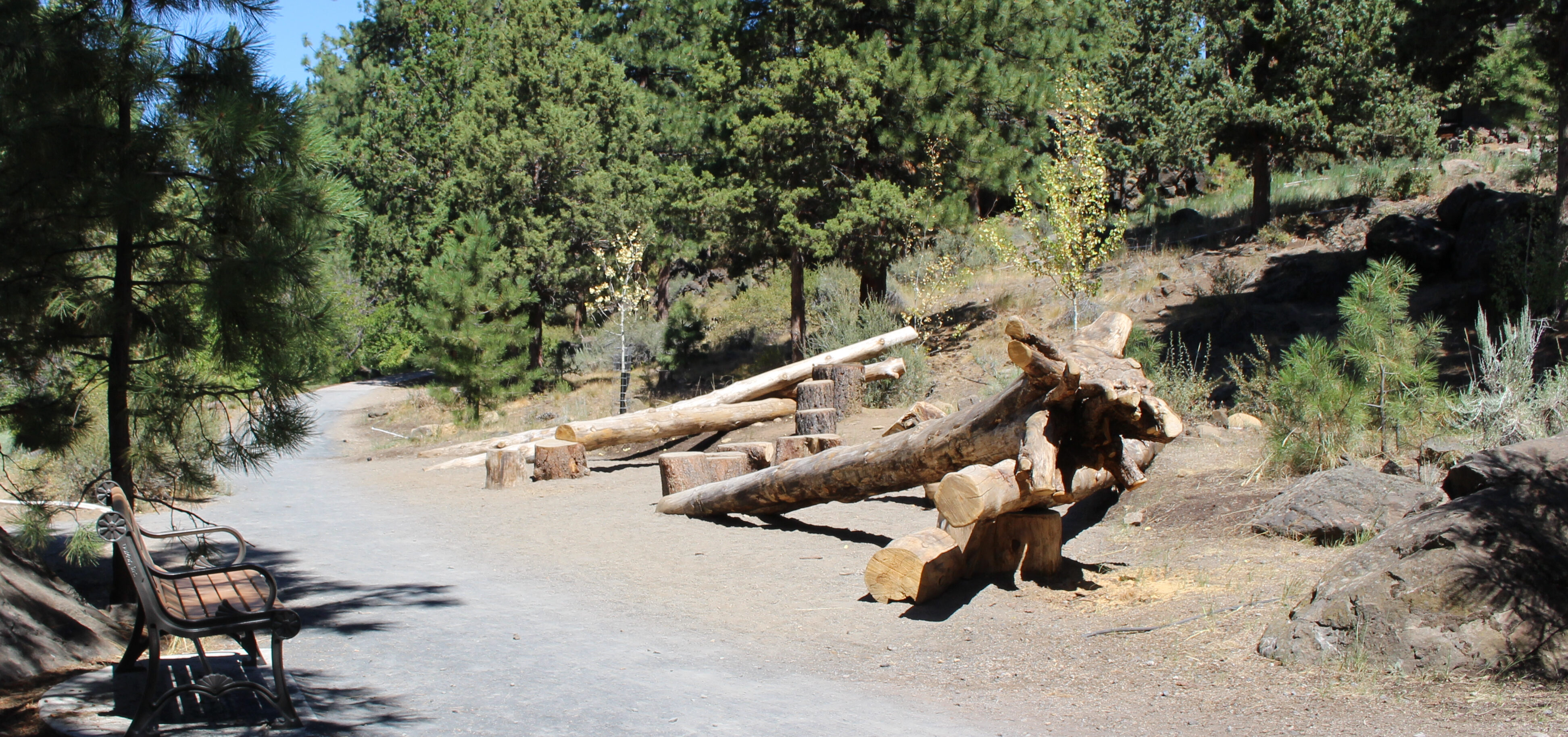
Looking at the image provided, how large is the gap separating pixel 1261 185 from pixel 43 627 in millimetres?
22552

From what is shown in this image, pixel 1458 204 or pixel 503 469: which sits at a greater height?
pixel 1458 204

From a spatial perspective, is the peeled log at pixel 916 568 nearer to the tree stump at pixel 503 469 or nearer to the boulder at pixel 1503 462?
the boulder at pixel 1503 462

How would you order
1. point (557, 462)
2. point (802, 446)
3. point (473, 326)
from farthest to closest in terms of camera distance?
point (473, 326), point (557, 462), point (802, 446)

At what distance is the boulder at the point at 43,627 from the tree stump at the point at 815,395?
29.3ft

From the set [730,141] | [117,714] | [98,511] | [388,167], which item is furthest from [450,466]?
[388,167]

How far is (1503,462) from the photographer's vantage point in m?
5.20

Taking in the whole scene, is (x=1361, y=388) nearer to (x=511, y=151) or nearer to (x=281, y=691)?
(x=281, y=691)

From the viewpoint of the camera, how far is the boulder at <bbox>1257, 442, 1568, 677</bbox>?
4305 mm

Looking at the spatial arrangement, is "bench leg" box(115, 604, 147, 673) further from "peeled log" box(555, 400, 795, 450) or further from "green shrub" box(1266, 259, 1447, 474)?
"peeled log" box(555, 400, 795, 450)

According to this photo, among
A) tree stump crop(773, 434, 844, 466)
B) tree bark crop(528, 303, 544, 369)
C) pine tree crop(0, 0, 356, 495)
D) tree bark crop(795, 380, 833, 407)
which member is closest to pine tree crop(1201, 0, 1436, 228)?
tree bark crop(795, 380, 833, 407)

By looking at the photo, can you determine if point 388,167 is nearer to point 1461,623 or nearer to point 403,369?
point 403,369

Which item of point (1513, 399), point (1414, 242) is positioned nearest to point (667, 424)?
point (1513, 399)

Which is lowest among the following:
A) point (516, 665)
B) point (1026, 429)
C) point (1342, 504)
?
point (516, 665)

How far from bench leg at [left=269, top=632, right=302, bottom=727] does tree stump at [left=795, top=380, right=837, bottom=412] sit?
9738mm
